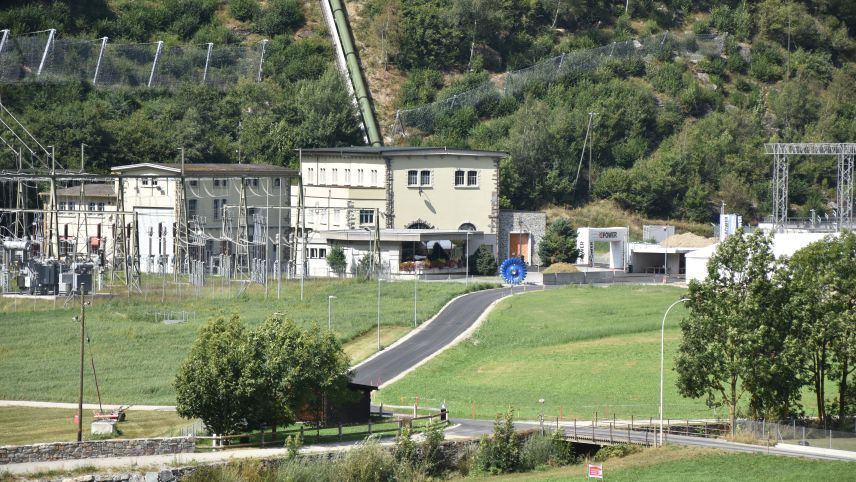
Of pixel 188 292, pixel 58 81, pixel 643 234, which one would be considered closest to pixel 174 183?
pixel 188 292

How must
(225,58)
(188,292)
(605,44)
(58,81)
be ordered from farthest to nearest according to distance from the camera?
1. (605,44)
2. (225,58)
3. (58,81)
4. (188,292)

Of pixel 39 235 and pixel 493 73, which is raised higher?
pixel 493 73

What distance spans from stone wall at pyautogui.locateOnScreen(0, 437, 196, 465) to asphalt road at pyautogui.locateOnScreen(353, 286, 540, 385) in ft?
48.3

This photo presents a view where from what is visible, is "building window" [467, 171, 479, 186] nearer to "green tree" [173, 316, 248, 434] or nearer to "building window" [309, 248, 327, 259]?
"building window" [309, 248, 327, 259]

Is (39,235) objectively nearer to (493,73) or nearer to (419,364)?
(419,364)

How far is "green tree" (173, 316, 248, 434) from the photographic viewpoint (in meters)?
57.9

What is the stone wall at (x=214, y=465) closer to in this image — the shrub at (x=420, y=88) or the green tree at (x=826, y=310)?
the green tree at (x=826, y=310)

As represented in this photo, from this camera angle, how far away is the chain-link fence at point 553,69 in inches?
5773

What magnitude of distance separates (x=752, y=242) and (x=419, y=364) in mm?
22559

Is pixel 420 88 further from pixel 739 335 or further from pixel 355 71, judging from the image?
pixel 739 335

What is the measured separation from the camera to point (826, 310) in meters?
62.8

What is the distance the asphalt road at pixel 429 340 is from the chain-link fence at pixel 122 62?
5495 centimetres

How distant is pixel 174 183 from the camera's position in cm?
11619

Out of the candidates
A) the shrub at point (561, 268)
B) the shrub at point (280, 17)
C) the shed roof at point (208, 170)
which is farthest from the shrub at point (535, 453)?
the shrub at point (280, 17)
